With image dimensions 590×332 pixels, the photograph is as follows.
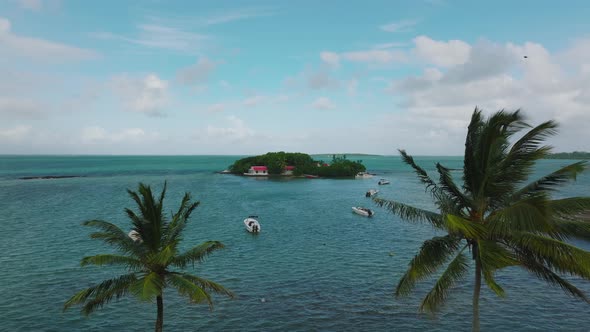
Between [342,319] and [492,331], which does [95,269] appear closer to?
[342,319]

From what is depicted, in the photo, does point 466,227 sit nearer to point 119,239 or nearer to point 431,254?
point 431,254

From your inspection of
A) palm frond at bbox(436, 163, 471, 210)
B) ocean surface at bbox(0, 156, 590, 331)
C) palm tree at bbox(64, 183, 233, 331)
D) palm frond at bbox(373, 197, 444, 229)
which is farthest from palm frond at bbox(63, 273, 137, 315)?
palm frond at bbox(436, 163, 471, 210)

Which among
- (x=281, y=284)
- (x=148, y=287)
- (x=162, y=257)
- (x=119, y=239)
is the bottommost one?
(x=281, y=284)

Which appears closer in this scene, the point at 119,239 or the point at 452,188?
the point at 452,188

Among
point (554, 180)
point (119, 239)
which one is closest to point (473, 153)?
point (554, 180)

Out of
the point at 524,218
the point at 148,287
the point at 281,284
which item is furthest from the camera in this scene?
the point at 281,284

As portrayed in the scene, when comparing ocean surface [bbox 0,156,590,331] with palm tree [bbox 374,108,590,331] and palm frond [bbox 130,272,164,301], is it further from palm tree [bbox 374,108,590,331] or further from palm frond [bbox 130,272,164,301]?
palm tree [bbox 374,108,590,331]

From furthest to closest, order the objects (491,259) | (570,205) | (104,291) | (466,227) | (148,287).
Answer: (104,291) → (148,287) → (570,205) → (491,259) → (466,227)
